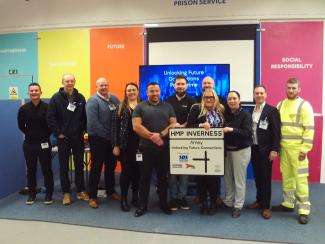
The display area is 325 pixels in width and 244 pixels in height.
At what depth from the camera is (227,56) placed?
5371mm

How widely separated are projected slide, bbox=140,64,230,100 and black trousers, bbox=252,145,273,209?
1.20m

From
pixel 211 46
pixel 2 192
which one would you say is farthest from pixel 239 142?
pixel 2 192

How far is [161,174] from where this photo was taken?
382 cm

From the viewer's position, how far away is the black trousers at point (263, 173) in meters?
3.76

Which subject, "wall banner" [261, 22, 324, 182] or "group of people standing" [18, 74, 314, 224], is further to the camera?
"wall banner" [261, 22, 324, 182]

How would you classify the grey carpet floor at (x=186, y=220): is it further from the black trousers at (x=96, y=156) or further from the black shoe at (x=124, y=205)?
the black trousers at (x=96, y=156)

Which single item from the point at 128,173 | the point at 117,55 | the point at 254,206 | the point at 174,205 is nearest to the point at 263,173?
the point at 254,206

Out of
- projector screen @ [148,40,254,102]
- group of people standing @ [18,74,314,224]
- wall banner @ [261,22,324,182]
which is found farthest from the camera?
projector screen @ [148,40,254,102]

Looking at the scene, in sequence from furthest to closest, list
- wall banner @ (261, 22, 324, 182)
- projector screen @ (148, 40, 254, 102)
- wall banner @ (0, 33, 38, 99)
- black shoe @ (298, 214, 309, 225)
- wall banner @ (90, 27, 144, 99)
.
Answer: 1. wall banner @ (0, 33, 38, 99)
2. wall banner @ (90, 27, 144, 99)
3. projector screen @ (148, 40, 254, 102)
4. wall banner @ (261, 22, 324, 182)
5. black shoe @ (298, 214, 309, 225)

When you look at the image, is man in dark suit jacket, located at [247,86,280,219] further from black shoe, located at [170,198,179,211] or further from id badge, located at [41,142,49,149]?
id badge, located at [41,142,49,149]

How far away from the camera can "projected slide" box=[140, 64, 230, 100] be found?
4.72m

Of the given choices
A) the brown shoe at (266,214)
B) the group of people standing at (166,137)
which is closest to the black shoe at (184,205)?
the group of people standing at (166,137)

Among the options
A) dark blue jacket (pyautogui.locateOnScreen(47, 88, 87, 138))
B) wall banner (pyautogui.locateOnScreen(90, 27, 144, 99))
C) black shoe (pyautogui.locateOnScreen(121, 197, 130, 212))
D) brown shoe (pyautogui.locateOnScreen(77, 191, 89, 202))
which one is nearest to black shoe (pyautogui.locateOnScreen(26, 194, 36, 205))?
brown shoe (pyautogui.locateOnScreen(77, 191, 89, 202))

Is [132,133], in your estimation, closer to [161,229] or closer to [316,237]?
[161,229]
